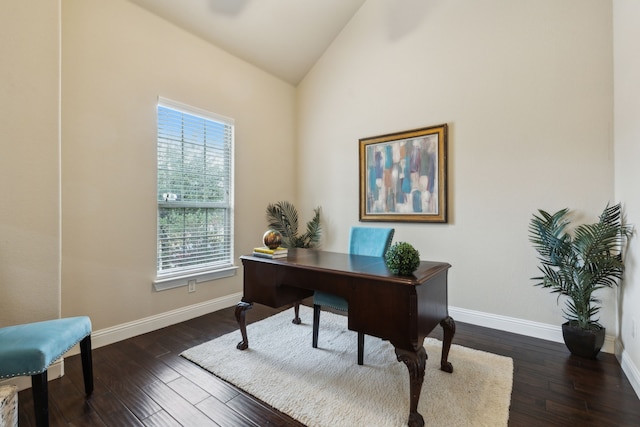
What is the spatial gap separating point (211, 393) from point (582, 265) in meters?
3.02

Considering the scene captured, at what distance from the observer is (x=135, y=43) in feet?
8.77

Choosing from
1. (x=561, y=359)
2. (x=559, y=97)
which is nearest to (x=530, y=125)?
(x=559, y=97)

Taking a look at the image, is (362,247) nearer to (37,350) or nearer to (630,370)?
(630,370)

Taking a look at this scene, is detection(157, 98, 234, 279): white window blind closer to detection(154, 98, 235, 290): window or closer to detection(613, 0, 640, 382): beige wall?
detection(154, 98, 235, 290): window

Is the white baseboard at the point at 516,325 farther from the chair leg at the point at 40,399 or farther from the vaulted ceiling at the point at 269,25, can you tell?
the vaulted ceiling at the point at 269,25

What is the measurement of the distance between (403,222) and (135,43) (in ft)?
10.6

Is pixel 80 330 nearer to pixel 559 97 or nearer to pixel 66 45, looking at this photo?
pixel 66 45

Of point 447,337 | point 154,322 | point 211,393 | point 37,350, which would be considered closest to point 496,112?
point 447,337

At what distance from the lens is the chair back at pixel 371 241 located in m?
2.42

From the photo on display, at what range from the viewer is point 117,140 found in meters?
2.56

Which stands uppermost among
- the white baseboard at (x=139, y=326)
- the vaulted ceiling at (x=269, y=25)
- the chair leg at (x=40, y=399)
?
the vaulted ceiling at (x=269, y=25)

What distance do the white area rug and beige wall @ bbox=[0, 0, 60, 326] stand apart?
111cm

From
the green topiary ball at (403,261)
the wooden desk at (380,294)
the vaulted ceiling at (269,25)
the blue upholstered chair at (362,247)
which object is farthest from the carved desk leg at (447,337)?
the vaulted ceiling at (269,25)

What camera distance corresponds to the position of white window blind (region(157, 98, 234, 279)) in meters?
2.91
